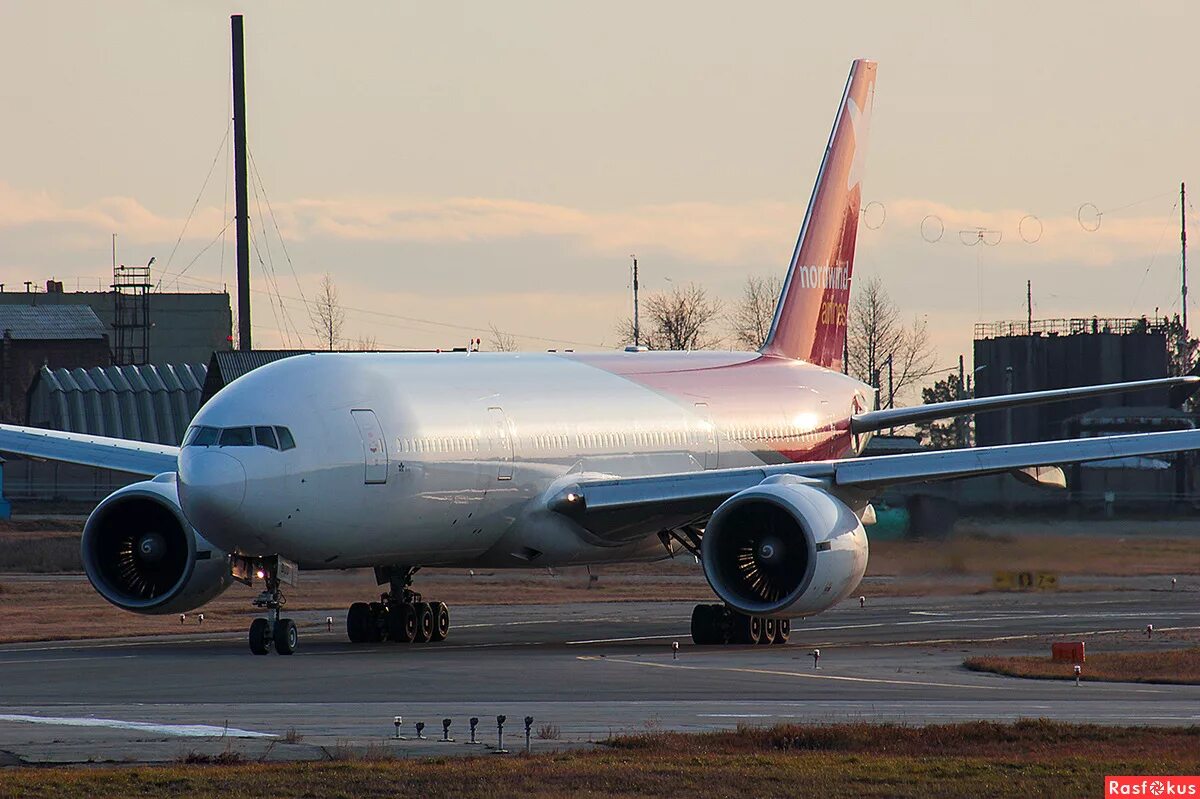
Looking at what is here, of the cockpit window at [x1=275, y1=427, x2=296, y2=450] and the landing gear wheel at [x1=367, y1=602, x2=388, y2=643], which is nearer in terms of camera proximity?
the cockpit window at [x1=275, y1=427, x2=296, y2=450]

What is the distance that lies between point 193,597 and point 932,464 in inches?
441

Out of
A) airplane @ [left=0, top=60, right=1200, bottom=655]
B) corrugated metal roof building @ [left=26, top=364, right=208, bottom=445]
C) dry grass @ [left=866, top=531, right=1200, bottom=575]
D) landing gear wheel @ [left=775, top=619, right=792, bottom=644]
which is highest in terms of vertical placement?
corrugated metal roof building @ [left=26, top=364, right=208, bottom=445]

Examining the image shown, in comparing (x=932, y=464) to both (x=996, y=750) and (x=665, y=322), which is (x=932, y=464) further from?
(x=665, y=322)

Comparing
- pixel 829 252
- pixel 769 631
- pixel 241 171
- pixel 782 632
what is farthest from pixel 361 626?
pixel 241 171

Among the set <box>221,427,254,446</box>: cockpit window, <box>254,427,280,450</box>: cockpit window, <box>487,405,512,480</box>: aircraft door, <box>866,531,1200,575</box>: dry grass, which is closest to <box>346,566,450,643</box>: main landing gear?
<box>487,405,512,480</box>: aircraft door

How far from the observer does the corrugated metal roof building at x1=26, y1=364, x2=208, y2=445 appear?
3615 inches

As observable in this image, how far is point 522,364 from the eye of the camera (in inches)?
1312

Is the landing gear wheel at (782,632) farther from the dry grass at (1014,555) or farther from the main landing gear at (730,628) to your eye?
the dry grass at (1014,555)

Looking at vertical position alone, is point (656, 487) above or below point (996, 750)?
above

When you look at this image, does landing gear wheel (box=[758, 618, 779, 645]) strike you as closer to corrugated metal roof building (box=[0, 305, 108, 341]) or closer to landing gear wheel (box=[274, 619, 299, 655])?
landing gear wheel (box=[274, 619, 299, 655])

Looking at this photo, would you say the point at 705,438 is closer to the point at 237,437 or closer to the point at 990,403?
the point at 990,403

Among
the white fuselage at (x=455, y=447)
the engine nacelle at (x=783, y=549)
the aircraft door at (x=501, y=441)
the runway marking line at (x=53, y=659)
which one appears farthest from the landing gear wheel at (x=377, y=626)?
the engine nacelle at (x=783, y=549)

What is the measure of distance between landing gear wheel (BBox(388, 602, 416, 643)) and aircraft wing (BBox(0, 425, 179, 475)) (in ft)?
16.3

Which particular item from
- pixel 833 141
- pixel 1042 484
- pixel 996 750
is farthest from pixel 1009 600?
pixel 996 750
